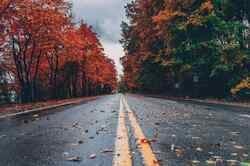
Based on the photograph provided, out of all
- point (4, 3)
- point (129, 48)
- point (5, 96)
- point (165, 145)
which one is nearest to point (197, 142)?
point (165, 145)

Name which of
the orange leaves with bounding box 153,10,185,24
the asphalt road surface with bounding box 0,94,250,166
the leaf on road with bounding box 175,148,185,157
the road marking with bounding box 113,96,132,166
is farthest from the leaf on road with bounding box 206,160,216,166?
the orange leaves with bounding box 153,10,185,24

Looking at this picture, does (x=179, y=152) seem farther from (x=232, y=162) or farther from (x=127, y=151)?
(x=232, y=162)

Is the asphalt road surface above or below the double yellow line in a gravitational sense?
below

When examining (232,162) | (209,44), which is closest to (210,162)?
(232,162)

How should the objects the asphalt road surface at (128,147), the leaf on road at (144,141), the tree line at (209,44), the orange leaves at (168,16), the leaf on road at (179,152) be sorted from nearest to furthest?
1. the asphalt road surface at (128,147)
2. the leaf on road at (179,152)
3. the leaf on road at (144,141)
4. the tree line at (209,44)
5. the orange leaves at (168,16)

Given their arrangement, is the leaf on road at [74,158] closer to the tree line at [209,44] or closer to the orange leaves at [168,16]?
the tree line at [209,44]

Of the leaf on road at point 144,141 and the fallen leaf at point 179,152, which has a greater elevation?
the leaf on road at point 144,141

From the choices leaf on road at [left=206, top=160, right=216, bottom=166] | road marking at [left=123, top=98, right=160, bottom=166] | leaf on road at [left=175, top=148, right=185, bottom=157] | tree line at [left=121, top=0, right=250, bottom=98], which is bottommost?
leaf on road at [left=206, top=160, right=216, bottom=166]

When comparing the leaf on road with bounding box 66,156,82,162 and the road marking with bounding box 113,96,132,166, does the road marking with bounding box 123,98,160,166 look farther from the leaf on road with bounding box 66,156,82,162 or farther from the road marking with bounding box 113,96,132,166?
the leaf on road with bounding box 66,156,82,162

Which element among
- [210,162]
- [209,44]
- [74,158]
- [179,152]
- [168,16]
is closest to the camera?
[210,162]

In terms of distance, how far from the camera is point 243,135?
284 inches

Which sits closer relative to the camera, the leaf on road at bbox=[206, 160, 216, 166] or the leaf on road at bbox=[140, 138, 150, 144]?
the leaf on road at bbox=[206, 160, 216, 166]

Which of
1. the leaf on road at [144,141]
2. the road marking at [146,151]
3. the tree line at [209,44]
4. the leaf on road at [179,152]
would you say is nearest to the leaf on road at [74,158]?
the road marking at [146,151]

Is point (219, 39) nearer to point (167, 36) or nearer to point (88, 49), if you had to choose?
point (167, 36)
